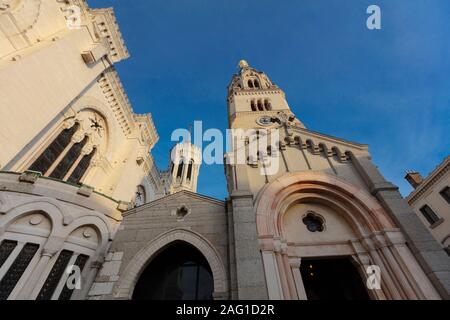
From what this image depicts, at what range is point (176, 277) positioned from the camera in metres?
7.52

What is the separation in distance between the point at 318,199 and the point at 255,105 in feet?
41.0

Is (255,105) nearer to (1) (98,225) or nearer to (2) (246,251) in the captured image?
(2) (246,251)

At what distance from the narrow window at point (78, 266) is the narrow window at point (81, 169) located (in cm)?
752

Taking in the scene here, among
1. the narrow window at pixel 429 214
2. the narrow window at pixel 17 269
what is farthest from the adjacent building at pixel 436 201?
the narrow window at pixel 17 269

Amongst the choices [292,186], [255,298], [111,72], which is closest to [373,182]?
[292,186]

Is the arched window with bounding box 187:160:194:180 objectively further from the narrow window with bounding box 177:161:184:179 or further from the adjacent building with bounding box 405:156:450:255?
the adjacent building with bounding box 405:156:450:255

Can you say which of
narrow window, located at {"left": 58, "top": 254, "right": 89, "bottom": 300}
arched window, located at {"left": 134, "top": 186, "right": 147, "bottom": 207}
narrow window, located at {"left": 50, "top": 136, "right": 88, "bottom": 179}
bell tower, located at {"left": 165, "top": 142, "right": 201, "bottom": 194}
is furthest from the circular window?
bell tower, located at {"left": 165, "top": 142, "right": 201, "bottom": 194}

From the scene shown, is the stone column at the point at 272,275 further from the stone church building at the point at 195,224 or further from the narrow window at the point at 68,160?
the narrow window at the point at 68,160

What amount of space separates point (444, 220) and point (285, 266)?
19250 mm

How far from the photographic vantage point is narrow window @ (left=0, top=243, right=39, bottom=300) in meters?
5.76

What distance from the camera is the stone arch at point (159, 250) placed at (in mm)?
6379

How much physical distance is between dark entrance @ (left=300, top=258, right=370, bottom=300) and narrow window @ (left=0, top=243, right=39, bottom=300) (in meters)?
9.37
